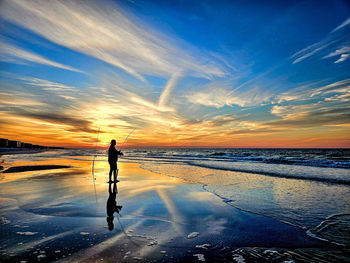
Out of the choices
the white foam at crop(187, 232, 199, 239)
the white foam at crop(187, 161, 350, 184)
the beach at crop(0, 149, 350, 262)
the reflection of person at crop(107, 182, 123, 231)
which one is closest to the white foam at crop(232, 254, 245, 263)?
the beach at crop(0, 149, 350, 262)

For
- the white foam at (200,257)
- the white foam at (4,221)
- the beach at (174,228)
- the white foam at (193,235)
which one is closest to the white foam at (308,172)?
the beach at (174,228)

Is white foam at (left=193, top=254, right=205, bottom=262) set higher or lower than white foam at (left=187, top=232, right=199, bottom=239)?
higher

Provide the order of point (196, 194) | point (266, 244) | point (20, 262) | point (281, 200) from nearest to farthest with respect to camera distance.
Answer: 1. point (20, 262)
2. point (266, 244)
3. point (281, 200)
4. point (196, 194)

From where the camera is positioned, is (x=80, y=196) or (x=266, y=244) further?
(x=80, y=196)

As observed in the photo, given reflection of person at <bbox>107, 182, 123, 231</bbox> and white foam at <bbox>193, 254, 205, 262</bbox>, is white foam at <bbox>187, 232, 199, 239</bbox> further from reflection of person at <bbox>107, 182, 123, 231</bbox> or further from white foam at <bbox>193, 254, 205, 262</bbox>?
reflection of person at <bbox>107, 182, 123, 231</bbox>

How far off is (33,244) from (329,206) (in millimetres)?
9288

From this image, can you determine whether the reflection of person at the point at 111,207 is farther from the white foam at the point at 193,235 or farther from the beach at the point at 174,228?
the white foam at the point at 193,235

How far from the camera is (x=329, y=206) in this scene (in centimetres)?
705

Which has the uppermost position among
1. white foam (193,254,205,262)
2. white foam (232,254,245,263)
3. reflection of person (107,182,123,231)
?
reflection of person (107,182,123,231)

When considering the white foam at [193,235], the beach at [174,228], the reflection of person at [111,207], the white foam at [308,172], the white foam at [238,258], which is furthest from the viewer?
the white foam at [308,172]

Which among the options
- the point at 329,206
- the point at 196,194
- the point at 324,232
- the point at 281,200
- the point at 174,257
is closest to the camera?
the point at 174,257

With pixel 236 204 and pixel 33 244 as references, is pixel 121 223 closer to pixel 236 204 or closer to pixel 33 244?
pixel 33 244

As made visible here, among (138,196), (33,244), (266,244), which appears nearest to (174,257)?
(266,244)

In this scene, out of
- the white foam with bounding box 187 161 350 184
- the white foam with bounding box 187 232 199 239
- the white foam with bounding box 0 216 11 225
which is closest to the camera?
the white foam with bounding box 187 232 199 239
